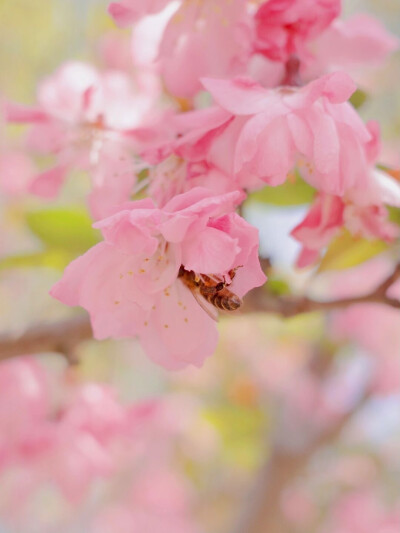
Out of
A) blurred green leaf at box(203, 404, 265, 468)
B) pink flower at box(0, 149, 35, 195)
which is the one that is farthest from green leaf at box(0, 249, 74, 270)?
pink flower at box(0, 149, 35, 195)

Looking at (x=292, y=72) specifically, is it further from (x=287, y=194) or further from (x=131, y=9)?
(x=287, y=194)

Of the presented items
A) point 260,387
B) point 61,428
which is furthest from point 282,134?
point 260,387

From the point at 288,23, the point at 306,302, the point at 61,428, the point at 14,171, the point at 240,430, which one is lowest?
the point at 240,430

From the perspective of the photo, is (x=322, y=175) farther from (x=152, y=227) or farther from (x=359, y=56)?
(x=359, y=56)

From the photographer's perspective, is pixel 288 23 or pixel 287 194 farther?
pixel 287 194

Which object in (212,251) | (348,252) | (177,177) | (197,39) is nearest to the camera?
(212,251)

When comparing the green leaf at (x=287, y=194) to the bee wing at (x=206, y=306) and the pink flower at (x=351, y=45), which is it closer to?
the pink flower at (x=351, y=45)
